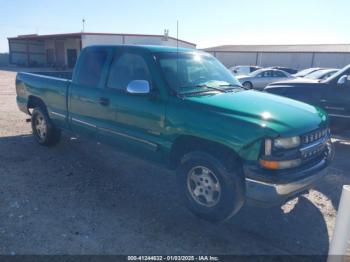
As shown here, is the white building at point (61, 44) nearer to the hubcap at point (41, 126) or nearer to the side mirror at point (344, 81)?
the hubcap at point (41, 126)

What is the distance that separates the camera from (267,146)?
3.15 metres

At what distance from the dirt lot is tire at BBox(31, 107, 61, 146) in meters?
0.64

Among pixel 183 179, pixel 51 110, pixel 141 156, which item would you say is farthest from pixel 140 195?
pixel 51 110

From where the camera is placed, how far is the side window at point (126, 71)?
4.32 m

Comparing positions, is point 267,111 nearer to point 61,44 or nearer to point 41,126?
point 41,126

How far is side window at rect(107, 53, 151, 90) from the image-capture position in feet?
14.2

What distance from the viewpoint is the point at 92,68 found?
501cm

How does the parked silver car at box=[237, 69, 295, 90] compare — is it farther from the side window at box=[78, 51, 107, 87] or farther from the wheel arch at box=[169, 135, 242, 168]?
the wheel arch at box=[169, 135, 242, 168]

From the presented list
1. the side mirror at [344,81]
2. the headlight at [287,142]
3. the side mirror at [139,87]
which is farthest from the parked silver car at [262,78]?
the headlight at [287,142]

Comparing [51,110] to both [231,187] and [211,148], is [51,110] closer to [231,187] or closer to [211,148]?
[211,148]

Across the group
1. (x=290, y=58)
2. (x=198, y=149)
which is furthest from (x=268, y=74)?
(x=290, y=58)

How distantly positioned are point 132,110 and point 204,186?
4.62 feet

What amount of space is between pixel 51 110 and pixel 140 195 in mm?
2637

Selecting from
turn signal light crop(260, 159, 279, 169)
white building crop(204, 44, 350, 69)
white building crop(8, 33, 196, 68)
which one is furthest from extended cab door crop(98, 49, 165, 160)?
white building crop(204, 44, 350, 69)
